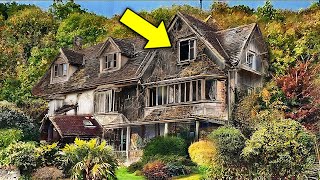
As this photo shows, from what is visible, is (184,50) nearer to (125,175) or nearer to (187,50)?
(187,50)

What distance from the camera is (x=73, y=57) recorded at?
42812 millimetres

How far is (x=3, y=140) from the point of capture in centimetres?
3438

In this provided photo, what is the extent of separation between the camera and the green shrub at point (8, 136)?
1351 inches

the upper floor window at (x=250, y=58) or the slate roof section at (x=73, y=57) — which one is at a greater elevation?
the slate roof section at (x=73, y=57)

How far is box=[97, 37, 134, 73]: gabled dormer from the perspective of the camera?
125 feet

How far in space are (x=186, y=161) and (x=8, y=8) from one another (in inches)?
1725

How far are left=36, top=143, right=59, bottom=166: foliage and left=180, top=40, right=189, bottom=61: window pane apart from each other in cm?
1118

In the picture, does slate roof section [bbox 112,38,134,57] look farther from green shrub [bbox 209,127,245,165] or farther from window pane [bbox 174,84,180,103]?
green shrub [bbox 209,127,245,165]

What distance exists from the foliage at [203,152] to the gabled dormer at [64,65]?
1517 cm

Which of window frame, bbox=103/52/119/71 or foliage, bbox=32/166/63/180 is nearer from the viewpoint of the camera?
foliage, bbox=32/166/63/180

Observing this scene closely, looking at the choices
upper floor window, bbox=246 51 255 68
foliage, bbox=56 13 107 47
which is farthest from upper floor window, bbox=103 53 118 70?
foliage, bbox=56 13 107 47

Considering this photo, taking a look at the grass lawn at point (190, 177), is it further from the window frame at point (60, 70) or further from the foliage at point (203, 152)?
the window frame at point (60, 70)

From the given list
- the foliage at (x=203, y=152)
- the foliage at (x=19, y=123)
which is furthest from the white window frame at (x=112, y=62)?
the foliage at (x=203, y=152)

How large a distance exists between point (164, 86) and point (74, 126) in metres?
6.92
